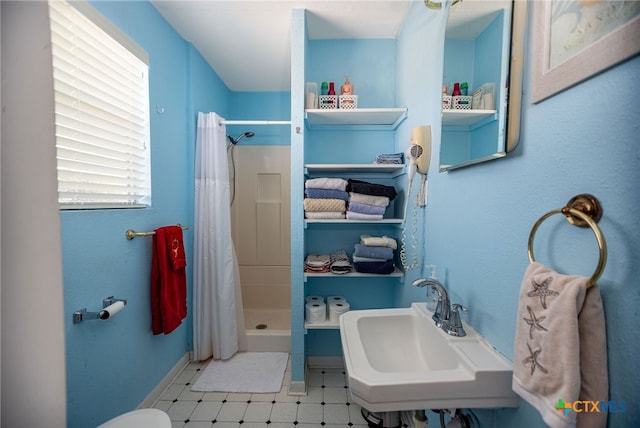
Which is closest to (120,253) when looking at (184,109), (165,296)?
(165,296)

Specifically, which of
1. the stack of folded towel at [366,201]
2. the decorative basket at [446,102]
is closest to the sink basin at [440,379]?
the stack of folded towel at [366,201]

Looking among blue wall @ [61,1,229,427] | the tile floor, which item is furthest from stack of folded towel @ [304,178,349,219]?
the tile floor

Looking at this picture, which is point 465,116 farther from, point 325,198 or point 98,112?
point 98,112

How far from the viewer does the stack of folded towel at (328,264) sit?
164cm

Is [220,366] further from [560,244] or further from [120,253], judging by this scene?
[560,244]

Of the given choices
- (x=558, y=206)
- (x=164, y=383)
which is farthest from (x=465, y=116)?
(x=164, y=383)

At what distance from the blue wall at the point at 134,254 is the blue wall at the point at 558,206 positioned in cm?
158

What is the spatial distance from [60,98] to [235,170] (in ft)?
5.43

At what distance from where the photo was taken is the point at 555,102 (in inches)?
21.3

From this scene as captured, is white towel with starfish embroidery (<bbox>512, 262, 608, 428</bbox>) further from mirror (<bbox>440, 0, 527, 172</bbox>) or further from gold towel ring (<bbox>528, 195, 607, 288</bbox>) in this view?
mirror (<bbox>440, 0, 527, 172</bbox>)

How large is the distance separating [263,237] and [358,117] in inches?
65.2

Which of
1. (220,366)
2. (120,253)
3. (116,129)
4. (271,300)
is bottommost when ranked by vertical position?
(220,366)

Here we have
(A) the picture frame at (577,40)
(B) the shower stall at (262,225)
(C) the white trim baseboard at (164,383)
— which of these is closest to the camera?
(A) the picture frame at (577,40)

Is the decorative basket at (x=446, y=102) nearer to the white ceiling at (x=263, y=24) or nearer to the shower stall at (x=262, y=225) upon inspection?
the white ceiling at (x=263, y=24)
